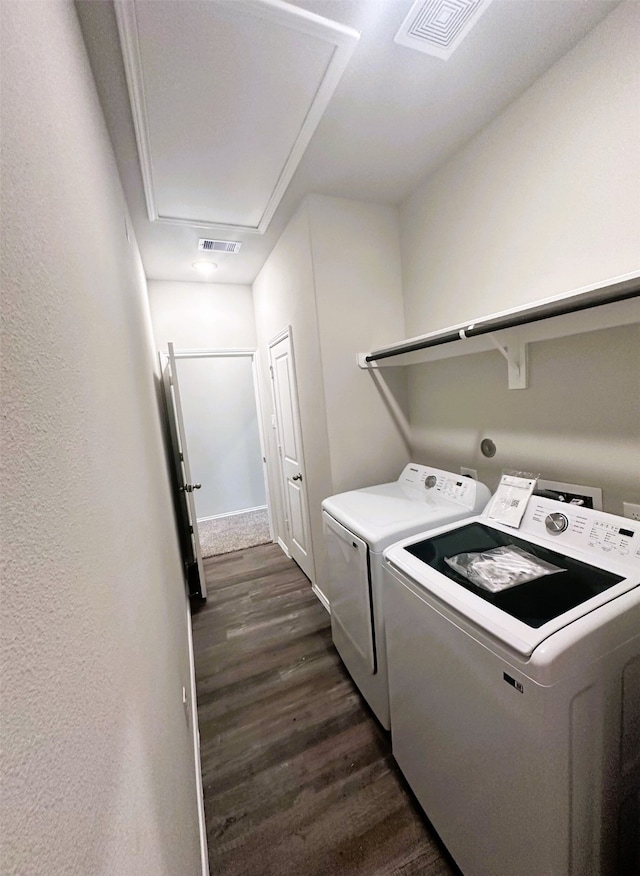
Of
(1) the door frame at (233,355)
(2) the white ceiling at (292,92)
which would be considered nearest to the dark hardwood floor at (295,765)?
(1) the door frame at (233,355)

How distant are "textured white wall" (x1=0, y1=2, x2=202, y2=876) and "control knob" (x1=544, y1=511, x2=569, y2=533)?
1.38 metres

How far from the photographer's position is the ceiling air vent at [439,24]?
3.56 ft

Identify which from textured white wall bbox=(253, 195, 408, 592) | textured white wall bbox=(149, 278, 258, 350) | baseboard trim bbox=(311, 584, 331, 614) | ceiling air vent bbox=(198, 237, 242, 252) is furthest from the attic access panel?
baseboard trim bbox=(311, 584, 331, 614)

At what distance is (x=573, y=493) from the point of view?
1.43 m

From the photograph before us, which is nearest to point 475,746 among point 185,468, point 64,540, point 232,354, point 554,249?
point 64,540

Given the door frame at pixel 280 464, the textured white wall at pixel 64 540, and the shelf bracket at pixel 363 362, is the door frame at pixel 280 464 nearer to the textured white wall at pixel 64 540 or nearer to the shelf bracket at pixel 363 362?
the shelf bracket at pixel 363 362

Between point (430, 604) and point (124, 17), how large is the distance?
1979mm

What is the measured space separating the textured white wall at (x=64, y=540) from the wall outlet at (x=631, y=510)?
1615 millimetres

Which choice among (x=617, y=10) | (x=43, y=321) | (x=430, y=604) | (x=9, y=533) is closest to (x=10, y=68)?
(x=43, y=321)

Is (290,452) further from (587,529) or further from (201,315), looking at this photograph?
(587,529)

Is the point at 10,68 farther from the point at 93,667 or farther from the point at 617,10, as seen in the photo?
the point at 617,10

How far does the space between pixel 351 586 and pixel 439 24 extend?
218 centimetres

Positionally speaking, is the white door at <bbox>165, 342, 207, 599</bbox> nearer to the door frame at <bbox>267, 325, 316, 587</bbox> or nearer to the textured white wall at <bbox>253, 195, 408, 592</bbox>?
the door frame at <bbox>267, 325, 316, 587</bbox>

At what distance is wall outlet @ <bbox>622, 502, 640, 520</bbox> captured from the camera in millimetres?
1238
